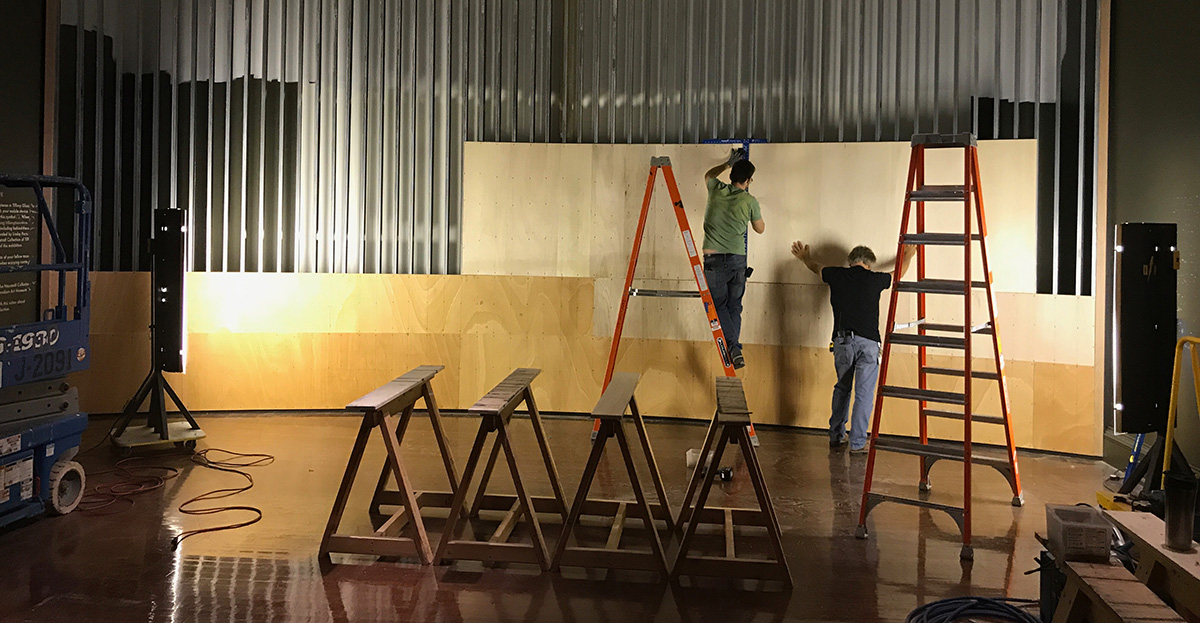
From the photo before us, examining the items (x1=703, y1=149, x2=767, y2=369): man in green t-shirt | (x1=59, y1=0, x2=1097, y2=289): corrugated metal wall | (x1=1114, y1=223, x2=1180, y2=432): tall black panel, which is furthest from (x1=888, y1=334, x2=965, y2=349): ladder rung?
(x1=59, y1=0, x2=1097, y2=289): corrugated metal wall

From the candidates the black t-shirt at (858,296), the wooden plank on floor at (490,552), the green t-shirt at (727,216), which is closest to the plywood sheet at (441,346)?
the green t-shirt at (727,216)

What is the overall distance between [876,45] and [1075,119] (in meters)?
1.58

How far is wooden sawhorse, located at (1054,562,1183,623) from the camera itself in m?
2.44

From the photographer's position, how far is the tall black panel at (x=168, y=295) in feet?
19.7

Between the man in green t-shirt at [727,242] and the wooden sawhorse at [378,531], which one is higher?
the man in green t-shirt at [727,242]

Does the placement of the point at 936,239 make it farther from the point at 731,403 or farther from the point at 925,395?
the point at 731,403

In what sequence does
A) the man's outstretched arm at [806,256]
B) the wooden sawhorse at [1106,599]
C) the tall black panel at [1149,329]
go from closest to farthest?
the wooden sawhorse at [1106,599]
the tall black panel at [1149,329]
the man's outstretched arm at [806,256]

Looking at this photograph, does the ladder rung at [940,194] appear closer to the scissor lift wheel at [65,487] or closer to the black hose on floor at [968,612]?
the black hose on floor at [968,612]

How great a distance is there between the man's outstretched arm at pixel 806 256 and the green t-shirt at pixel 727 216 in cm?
43

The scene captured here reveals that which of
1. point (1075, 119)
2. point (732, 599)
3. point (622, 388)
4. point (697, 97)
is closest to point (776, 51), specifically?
point (697, 97)

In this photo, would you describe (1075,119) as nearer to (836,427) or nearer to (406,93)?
(836,427)

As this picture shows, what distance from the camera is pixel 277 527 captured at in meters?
4.32

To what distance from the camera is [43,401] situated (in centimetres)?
435

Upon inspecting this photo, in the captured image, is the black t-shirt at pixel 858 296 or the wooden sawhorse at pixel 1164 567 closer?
the wooden sawhorse at pixel 1164 567
